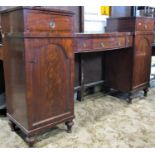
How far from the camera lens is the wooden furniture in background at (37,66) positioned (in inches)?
57.7

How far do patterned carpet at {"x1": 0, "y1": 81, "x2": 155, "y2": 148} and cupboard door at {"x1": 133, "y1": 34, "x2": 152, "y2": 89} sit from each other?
11.0 inches

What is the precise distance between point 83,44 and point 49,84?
20.7 inches

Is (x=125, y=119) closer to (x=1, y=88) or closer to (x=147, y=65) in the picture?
(x=147, y=65)

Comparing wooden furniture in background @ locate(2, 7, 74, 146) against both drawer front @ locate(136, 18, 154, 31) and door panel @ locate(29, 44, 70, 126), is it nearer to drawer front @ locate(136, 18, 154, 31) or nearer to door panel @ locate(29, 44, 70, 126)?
door panel @ locate(29, 44, 70, 126)

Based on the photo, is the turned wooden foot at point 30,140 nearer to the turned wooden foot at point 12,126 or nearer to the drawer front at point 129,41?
the turned wooden foot at point 12,126

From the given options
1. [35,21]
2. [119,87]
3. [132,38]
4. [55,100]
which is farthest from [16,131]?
[132,38]

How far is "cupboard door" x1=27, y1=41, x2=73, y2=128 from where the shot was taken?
1546mm

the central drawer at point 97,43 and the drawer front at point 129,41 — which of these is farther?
the drawer front at point 129,41

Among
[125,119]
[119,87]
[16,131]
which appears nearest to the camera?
[16,131]

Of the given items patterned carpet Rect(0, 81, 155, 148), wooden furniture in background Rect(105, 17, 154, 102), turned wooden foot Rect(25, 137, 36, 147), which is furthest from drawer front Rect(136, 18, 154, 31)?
turned wooden foot Rect(25, 137, 36, 147)

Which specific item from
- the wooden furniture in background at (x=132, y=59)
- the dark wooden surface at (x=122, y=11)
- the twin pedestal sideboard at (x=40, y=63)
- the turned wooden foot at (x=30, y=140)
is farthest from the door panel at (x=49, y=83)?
the dark wooden surface at (x=122, y=11)

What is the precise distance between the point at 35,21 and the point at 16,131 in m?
1.02

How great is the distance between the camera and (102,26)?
9.50 feet

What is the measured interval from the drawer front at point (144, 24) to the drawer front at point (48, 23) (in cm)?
106
